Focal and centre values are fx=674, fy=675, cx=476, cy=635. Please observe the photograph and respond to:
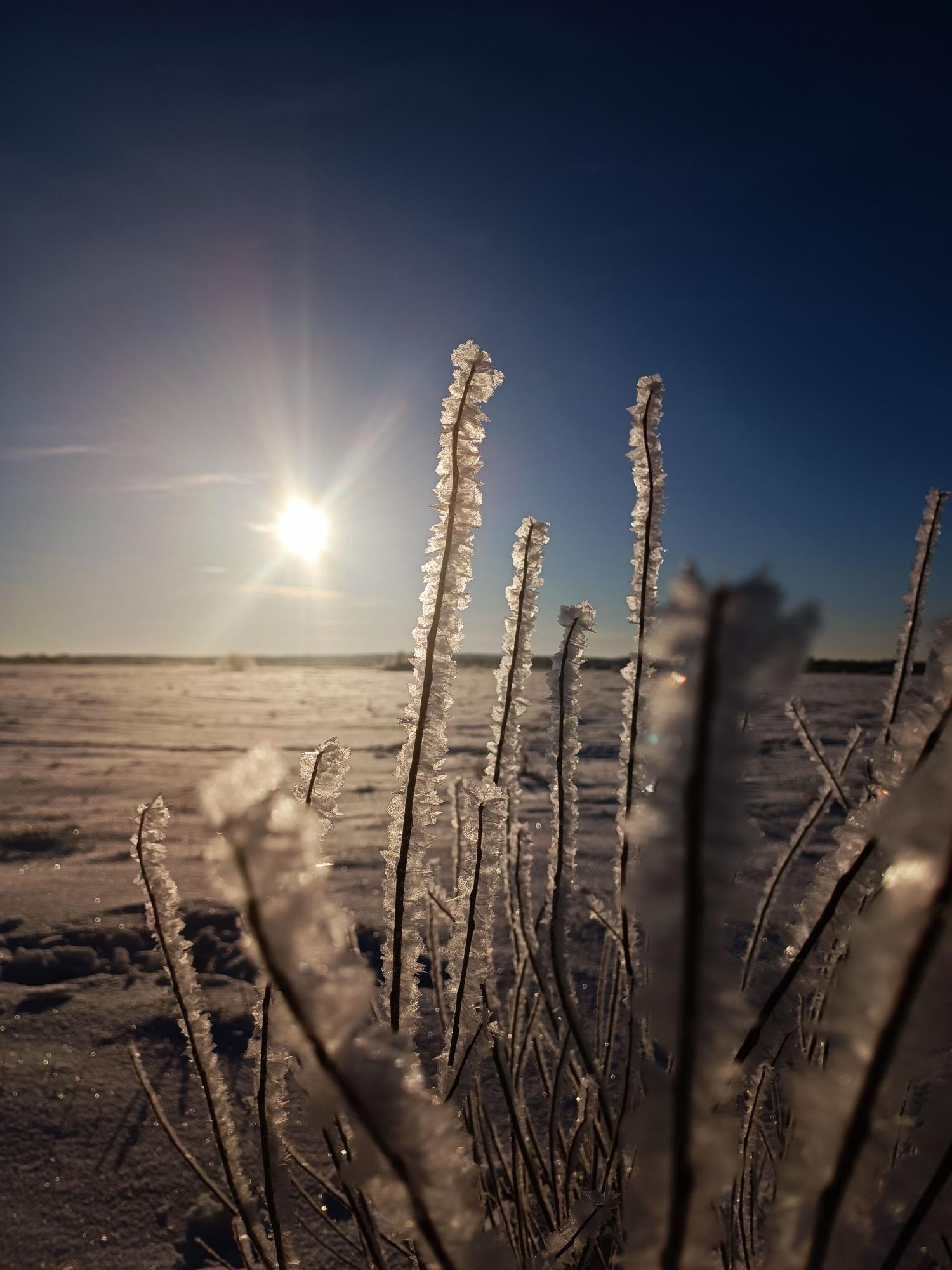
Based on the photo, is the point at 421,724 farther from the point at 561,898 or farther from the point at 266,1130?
the point at 266,1130

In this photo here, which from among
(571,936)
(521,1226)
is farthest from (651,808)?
(571,936)

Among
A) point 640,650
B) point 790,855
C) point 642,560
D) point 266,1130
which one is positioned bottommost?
point 266,1130

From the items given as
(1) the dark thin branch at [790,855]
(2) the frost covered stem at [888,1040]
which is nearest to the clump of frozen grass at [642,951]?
(2) the frost covered stem at [888,1040]

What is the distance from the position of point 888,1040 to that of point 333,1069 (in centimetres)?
25

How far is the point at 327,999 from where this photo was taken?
35cm

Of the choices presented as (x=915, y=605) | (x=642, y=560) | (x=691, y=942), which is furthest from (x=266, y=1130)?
(x=915, y=605)

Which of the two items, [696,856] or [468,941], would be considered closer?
[696,856]

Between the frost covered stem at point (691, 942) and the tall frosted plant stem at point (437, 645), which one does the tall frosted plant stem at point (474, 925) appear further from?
the frost covered stem at point (691, 942)

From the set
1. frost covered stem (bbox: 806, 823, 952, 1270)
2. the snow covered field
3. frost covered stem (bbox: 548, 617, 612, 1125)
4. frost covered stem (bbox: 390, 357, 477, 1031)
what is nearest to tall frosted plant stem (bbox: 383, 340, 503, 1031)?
frost covered stem (bbox: 390, 357, 477, 1031)

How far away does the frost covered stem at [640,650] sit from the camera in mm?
890

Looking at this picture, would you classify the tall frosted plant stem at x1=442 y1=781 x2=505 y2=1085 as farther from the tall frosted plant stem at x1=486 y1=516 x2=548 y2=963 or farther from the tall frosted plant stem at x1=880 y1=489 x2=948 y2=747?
the tall frosted plant stem at x1=880 y1=489 x2=948 y2=747

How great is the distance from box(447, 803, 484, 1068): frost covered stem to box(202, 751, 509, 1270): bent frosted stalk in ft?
1.43

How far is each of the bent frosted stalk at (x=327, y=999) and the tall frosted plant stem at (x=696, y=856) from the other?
0.39 feet

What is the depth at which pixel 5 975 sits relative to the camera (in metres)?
2.62
